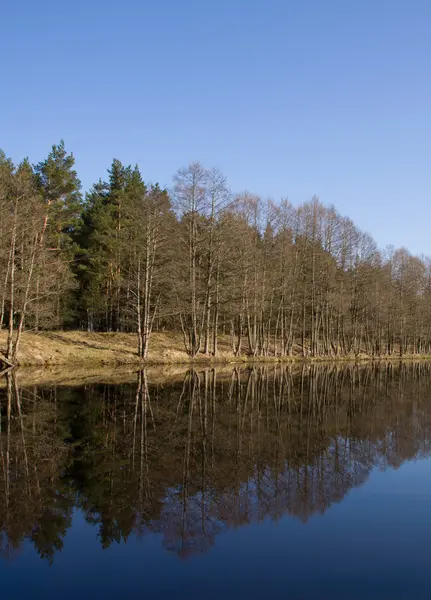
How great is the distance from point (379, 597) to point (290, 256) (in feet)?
141

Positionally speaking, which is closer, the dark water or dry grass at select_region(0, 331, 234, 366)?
the dark water

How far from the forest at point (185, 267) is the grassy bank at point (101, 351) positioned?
1023 millimetres

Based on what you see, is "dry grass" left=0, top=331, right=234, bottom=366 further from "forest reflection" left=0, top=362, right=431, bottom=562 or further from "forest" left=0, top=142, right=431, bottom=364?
"forest reflection" left=0, top=362, right=431, bottom=562

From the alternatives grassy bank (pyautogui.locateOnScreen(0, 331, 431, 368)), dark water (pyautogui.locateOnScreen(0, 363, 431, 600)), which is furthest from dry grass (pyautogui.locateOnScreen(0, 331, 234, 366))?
dark water (pyautogui.locateOnScreen(0, 363, 431, 600))

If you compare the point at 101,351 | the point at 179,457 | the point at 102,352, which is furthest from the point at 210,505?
the point at 101,351

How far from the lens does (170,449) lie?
36.0ft

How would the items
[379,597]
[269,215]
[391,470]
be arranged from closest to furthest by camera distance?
[379,597], [391,470], [269,215]

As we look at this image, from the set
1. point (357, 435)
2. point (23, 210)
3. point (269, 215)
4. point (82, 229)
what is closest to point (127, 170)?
point (82, 229)

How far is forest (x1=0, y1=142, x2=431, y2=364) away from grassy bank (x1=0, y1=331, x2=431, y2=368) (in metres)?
1.02

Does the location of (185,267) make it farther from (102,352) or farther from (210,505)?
(210,505)

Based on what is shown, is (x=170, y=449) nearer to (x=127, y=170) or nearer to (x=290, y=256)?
(x=290, y=256)

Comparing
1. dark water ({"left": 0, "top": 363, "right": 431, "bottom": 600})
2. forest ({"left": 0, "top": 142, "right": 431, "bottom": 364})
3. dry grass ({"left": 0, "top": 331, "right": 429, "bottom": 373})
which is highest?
forest ({"left": 0, "top": 142, "right": 431, "bottom": 364})

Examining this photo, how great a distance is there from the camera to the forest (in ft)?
105

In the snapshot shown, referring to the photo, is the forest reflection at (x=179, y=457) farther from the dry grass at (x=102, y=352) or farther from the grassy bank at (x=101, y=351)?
the grassy bank at (x=101, y=351)
